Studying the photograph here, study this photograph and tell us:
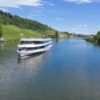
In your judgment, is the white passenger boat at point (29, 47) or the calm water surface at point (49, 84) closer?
the calm water surface at point (49, 84)

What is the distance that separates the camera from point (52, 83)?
5106 centimetres

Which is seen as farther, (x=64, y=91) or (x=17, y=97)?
(x=64, y=91)

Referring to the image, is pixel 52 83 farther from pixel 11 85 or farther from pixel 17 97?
pixel 17 97

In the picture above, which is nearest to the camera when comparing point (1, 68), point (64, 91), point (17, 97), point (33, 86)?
point (17, 97)

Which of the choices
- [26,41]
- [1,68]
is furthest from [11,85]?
[26,41]

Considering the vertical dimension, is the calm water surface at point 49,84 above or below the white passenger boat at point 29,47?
below

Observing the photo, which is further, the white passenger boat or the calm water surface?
the white passenger boat

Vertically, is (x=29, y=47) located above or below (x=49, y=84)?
above

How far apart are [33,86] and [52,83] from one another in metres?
3.81

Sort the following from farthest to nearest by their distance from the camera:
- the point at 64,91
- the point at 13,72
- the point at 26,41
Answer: the point at 26,41, the point at 13,72, the point at 64,91

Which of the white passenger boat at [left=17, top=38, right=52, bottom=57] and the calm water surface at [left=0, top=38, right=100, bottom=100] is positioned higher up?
the white passenger boat at [left=17, top=38, right=52, bottom=57]

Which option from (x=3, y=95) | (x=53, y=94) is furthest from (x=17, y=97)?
(x=53, y=94)

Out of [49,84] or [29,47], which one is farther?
[29,47]

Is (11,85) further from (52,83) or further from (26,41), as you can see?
(26,41)
